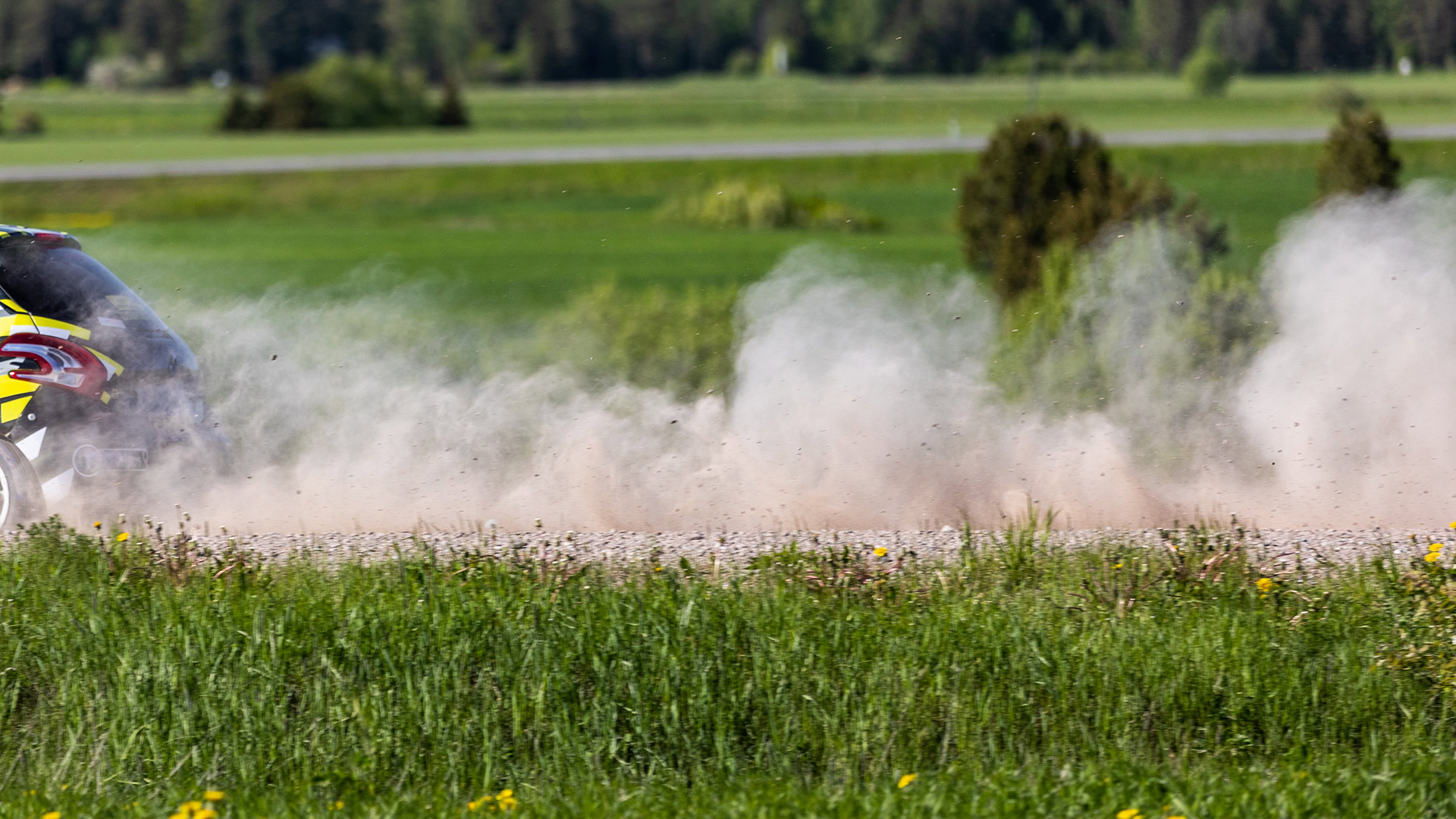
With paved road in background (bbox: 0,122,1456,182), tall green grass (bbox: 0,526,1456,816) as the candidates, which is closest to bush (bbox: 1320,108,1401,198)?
tall green grass (bbox: 0,526,1456,816)

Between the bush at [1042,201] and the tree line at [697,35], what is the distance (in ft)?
13.5

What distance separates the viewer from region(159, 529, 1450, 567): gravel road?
6930mm

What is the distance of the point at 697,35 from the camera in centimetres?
5331

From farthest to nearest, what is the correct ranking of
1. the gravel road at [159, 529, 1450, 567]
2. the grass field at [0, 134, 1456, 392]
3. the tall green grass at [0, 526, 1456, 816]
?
1. the grass field at [0, 134, 1456, 392]
2. the gravel road at [159, 529, 1450, 567]
3. the tall green grass at [0, 526, 1456, 816]

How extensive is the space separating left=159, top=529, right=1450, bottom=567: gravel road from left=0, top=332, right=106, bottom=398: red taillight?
970 mm

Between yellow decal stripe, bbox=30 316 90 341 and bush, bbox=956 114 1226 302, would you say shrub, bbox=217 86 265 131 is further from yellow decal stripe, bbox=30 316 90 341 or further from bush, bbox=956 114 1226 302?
yellow decal stripe, bbox=30 316 90 341

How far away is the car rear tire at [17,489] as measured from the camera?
7500 mm

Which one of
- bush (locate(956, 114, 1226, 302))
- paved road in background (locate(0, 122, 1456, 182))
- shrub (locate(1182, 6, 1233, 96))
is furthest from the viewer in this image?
paved road in background (locate(0, 122, 1456, 182))

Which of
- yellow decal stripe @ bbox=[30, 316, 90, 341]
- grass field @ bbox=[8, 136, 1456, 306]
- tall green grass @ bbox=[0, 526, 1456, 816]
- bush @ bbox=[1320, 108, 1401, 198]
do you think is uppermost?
yellow decal stripe @ bbox=[30, 316, 90, 341]

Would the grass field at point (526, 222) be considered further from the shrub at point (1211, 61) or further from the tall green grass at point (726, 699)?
the tall green grass at point (726, 699)

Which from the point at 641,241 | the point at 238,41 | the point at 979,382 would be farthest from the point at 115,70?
the point at 979,382

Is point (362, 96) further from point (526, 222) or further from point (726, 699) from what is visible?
point (726, 699)

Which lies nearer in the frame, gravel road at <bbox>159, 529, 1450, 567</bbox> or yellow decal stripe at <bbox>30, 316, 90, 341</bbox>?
gravel road at <bbox>159, 529, 1450, 567</bbox>

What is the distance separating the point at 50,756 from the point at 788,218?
109ft
